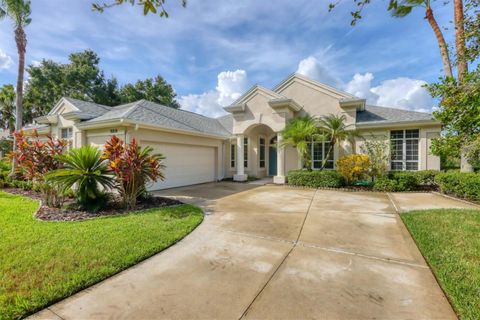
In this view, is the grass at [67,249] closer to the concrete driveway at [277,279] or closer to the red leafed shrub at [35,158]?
the concrete driveway at [277,279]

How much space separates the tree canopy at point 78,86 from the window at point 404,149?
2784 centimetres

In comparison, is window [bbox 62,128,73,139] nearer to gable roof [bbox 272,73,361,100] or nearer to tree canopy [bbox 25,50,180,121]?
gable roof [bbox 272,73,361,100]

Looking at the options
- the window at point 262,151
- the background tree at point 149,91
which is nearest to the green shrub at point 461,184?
the window at point 262,151

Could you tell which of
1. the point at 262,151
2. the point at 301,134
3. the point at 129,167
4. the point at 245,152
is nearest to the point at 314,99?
the point at 301,134

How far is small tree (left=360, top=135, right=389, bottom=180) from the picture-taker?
11.1 m

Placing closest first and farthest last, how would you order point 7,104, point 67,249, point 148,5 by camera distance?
point 148,5
point 67,249
point 7,104

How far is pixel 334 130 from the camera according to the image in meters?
11.8

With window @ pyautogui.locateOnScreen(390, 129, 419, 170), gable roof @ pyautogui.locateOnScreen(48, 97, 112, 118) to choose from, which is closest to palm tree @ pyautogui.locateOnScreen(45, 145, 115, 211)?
gable roof @ pyautogui.locateOnScreen(48, 97, 112, 118)

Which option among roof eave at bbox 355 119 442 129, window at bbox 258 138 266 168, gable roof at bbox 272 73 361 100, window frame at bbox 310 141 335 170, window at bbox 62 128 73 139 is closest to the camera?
roof eave at bbox 355 119 442 129

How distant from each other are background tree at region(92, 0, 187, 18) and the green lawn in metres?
4.96

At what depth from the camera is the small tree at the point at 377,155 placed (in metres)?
11.1

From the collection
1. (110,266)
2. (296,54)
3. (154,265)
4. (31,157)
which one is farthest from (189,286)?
(296,54)

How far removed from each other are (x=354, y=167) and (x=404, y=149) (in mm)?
3597

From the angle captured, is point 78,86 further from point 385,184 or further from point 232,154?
point 385,184
